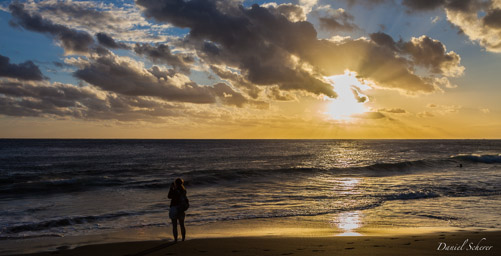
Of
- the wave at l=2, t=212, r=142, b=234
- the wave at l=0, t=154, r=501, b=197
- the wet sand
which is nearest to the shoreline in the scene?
the wet sand

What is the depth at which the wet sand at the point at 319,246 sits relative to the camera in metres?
9.10

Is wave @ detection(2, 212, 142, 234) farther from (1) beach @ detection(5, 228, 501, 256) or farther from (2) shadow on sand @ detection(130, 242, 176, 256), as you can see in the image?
(2) shadow on sand @ detection(130, 242, 176, 256)

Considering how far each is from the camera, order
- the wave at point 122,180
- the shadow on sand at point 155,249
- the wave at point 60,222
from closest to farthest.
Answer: the shadow on sand at point 155,249
the wave at point 60,222
the wave at point 122,180

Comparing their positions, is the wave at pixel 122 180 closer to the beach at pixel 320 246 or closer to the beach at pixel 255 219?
the beach at pixel 255 219

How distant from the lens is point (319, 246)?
383 inches

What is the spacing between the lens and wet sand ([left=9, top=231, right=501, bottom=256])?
9102 mm

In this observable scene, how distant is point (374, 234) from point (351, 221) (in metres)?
2.81

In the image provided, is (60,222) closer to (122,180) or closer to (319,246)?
(319,246)

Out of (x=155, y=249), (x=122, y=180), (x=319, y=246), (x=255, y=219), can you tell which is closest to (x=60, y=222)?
(x=155, y=249)

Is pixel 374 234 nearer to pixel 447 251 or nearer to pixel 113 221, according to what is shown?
pixel 447 251

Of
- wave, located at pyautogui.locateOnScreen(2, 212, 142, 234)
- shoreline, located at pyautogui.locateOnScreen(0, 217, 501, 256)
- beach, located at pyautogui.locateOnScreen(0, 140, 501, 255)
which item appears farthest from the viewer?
wave, located at pyautogui.locateOnScreen(2, 212, 142, 234)

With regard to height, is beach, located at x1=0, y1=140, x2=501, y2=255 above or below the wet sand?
below

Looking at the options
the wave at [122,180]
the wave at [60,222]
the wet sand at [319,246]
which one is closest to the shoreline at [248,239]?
the wet sand at [319,246]

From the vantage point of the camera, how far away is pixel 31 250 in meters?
10.2
